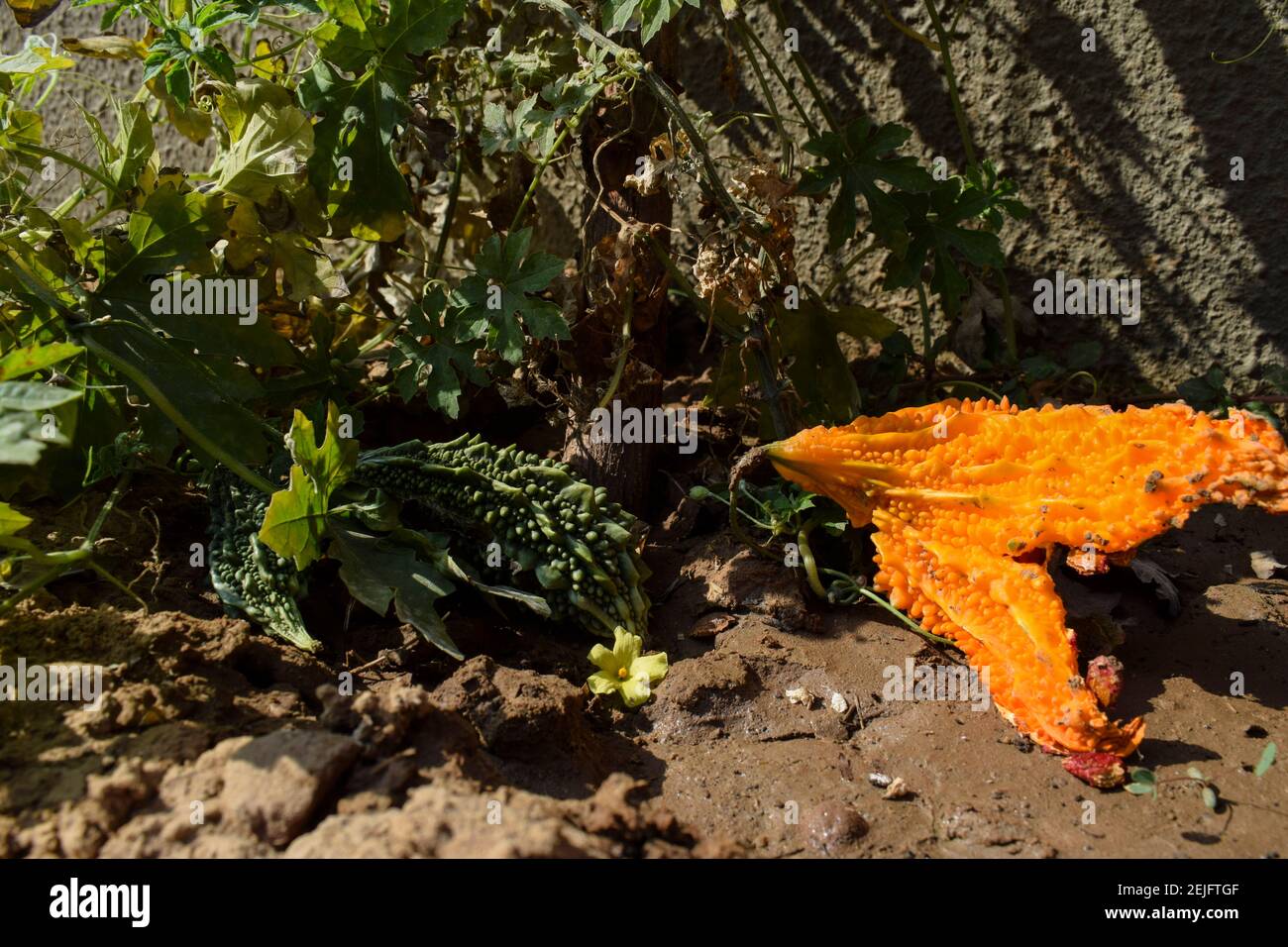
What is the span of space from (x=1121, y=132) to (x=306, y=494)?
2547mm

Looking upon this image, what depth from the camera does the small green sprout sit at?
2.35 meters

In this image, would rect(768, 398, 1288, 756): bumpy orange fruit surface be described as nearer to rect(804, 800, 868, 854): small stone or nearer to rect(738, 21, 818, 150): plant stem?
rect(804, 800, 868, 854): small stone

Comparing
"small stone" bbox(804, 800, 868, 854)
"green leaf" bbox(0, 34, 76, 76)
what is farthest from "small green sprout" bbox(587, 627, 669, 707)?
"green leaf" bbox(0, 34, 76, 76)

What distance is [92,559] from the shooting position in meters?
2.49

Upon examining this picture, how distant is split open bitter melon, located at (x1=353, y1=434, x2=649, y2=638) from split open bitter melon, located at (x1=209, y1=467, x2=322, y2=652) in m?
0.28

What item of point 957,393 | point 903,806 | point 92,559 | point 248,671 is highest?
point 957,393

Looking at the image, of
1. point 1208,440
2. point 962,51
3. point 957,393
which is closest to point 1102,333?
point 957,393

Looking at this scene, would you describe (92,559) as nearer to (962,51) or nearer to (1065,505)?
(1065,505)

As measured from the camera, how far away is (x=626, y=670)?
2.40 m

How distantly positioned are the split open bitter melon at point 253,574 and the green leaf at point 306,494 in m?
0.11

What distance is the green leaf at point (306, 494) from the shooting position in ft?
7.43

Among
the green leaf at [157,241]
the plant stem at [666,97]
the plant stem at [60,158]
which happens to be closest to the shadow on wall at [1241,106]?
the plant stem at [666,97]

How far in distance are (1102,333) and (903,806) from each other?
1.92 m

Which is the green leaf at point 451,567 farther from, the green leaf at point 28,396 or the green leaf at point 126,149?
the green leaf at point 126,149
